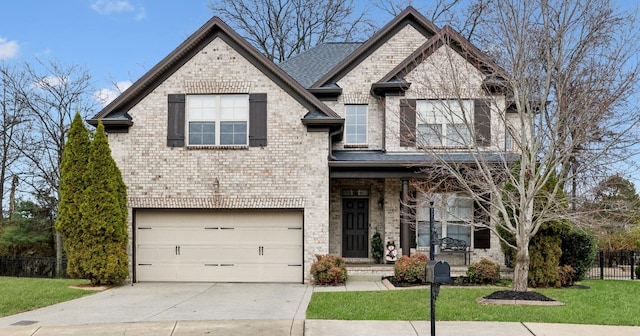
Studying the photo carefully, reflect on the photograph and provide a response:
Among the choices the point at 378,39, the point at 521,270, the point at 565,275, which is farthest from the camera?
the point at 378,39

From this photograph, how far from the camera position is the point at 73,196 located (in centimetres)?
1377

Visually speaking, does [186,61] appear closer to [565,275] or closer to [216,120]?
[216,120]

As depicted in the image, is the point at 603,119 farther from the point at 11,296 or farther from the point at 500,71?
the point at 11,296

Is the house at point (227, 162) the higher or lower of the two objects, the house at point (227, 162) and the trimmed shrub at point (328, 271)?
the higher

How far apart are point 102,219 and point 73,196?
3.09ft

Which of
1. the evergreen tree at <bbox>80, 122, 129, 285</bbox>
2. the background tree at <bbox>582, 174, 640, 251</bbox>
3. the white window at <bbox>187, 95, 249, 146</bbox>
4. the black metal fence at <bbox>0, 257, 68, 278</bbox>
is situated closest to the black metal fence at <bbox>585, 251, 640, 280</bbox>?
the background tree at <bbox>582, 174, 640, 251</bbox>

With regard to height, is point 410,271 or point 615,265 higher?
point 410,271

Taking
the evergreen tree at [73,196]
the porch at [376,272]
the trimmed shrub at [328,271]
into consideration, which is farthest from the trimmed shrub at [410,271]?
the evergreen tree at [73,196]

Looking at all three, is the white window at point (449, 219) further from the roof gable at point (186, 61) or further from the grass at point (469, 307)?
the roof gable at point (186, 61)

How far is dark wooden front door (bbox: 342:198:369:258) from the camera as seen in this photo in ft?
57.5

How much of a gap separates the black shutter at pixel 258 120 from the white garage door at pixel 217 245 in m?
1.95

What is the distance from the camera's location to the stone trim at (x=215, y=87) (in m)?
15.0

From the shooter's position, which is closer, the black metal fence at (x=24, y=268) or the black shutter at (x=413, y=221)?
the black shutter at (x=413, y=221)

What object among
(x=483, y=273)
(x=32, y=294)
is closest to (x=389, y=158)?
(x=483, y=273)
